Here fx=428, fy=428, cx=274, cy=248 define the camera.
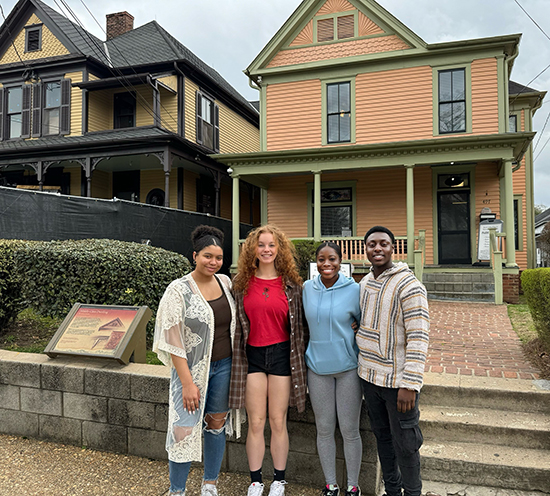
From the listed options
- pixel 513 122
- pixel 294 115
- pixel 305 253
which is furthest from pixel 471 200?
pixel 294 115

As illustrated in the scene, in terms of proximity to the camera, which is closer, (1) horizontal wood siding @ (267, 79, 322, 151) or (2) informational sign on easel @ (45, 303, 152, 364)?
(2) informational sign on easel @ (45, 303, 152, 364)

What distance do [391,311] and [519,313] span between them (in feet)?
23.9

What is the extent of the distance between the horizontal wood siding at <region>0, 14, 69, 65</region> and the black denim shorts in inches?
674

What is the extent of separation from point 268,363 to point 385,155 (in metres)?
10.6

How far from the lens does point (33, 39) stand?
1666 centimetres

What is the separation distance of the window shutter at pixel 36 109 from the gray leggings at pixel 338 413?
17.1 m

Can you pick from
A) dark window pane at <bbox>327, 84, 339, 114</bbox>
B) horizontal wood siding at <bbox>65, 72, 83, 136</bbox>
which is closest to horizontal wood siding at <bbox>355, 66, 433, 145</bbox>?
dark window pane at <bbox>327, 84, 339, 114</bbox>

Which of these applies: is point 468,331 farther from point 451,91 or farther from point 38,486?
point 451,91

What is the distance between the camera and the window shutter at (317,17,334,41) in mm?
13820

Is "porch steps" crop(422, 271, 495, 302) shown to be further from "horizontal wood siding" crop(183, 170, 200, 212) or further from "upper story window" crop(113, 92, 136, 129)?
"upper story window" crop(113, 92, 136, 129)

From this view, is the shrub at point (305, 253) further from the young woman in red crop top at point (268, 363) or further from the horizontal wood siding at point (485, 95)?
the young woman in red crop top at point (268, 363)

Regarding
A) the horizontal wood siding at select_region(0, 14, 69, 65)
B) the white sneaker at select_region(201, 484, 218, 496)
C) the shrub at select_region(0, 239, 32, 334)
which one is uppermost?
the horizontal wood siding at select_region(0, 14, 69, 65)

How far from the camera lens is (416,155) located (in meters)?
12.0

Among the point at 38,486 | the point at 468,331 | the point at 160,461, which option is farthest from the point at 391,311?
the point at 468,331
